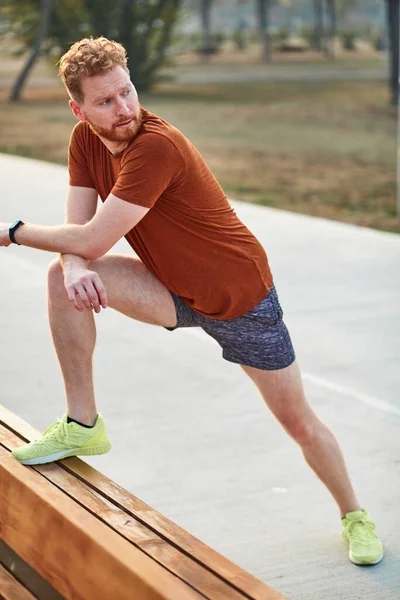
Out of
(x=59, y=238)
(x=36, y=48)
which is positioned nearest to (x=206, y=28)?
(x=36, y=48)

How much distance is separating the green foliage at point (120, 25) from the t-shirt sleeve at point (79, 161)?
3115 cm

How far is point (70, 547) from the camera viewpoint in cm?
313

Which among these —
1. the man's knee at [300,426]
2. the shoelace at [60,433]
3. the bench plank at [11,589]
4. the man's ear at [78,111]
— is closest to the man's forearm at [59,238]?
the man's ear at [78,111]

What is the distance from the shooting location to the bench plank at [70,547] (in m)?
2.76

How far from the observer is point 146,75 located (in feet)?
117

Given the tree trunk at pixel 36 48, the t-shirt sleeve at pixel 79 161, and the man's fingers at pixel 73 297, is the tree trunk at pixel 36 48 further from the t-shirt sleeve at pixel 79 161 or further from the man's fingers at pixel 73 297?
the man's fingers at pixel 73 297

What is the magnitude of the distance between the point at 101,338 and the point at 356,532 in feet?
11.1

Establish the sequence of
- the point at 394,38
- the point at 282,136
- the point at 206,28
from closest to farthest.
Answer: the point at 282,136, the point at 394,38, the point at 206,28

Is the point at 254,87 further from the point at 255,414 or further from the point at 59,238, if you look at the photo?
the point at 59,238

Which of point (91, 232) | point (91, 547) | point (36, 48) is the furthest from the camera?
point (36, 48)

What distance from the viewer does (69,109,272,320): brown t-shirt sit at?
11.9ft

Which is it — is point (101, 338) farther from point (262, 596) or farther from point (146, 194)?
point (262, 596)

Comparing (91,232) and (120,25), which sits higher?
(91,232)

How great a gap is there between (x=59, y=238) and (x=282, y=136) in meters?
23.8
